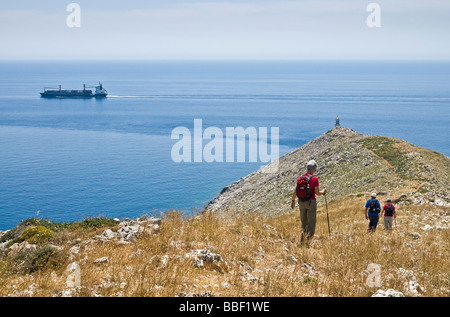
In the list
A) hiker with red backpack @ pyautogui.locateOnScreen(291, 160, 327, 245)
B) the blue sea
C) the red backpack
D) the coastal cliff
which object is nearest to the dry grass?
hiker with red backpack @ pyautogui.locateOnScreen(291, 160, 327, 245)

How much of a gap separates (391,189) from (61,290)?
31228 millimetres

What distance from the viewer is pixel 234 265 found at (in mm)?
8938

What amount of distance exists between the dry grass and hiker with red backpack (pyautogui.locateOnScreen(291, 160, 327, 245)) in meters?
0.37

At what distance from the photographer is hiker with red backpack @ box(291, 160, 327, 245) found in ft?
36.7

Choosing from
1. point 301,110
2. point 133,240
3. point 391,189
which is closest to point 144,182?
point 391,189

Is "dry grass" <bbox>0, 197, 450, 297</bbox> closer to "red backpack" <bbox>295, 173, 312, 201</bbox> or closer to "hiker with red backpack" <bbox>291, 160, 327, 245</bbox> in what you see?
"hiker with red backpack" <bbox>291, 160, 327, 245</bbox>

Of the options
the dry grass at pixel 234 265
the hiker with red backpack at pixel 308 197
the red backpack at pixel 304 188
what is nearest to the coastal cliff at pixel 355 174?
the hiker with red backpack at pixel 308 197

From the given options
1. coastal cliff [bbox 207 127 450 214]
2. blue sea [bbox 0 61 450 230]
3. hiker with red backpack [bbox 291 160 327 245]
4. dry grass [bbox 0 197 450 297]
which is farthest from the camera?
blue sea [bbox 0 61 450 230]

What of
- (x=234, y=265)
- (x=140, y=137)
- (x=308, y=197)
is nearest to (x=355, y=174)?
(x=308, y=197)

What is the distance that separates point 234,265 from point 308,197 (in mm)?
3380

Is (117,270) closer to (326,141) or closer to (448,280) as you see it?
(448,280)

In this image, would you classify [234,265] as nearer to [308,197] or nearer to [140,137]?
[308,197]

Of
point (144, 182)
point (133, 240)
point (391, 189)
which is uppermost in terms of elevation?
point (133, 240)
